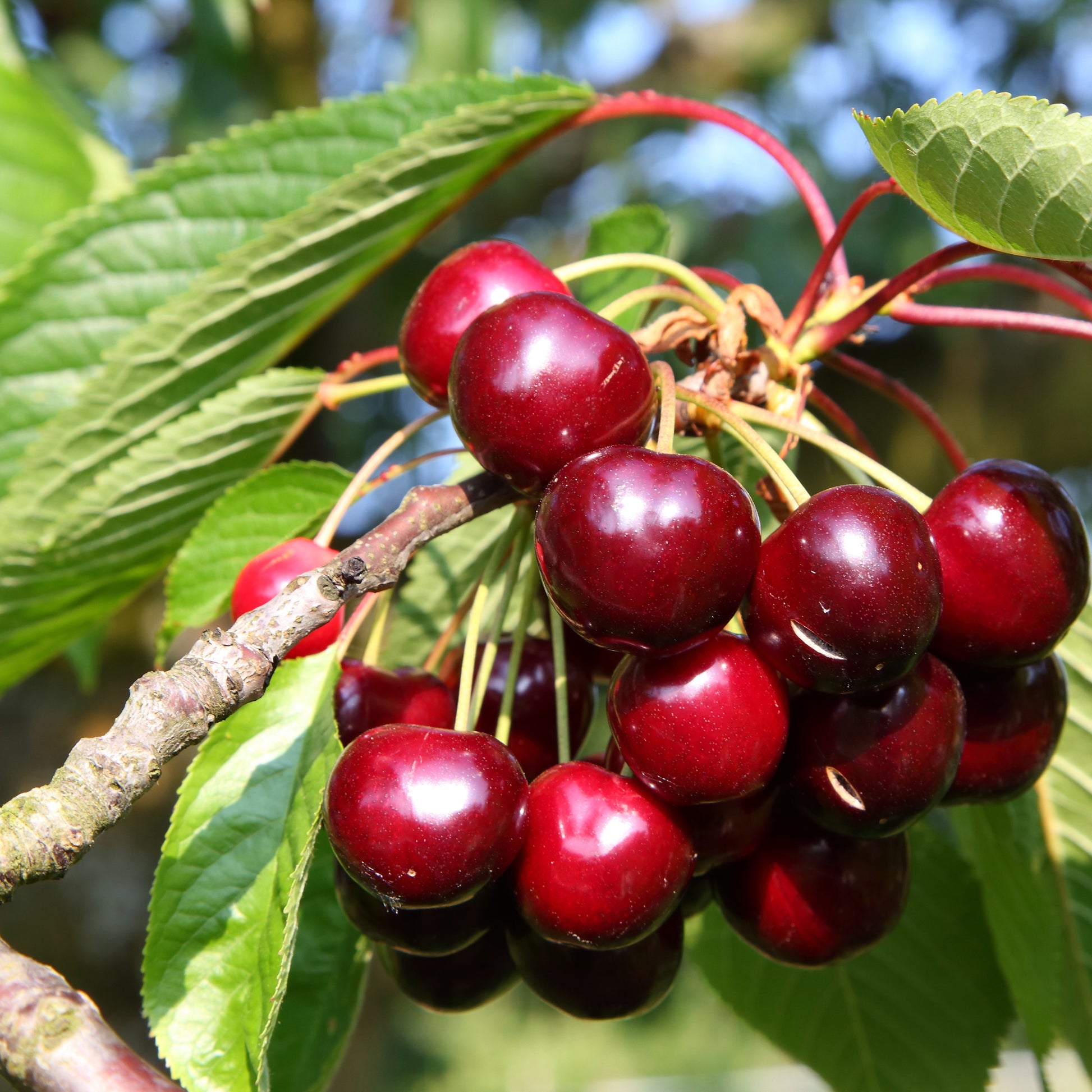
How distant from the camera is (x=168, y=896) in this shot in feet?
2.63

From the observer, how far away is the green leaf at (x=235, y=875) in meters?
0.76

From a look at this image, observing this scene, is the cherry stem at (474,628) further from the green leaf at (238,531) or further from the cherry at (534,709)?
the green leaf at (238,531)

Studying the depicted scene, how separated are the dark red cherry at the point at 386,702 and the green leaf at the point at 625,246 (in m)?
0.44

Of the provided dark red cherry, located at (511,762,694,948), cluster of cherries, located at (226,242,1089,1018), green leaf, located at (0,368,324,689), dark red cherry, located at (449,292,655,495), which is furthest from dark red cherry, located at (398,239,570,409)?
dark red cherry, located at (511,762,694,948)

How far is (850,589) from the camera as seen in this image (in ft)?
2.18

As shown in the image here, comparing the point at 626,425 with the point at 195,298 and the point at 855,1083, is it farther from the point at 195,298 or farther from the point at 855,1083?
the point at 855,1083

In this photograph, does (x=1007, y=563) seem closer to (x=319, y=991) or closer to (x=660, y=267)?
(x=660, y=267)

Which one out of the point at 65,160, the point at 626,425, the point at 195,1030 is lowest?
the point at 195,1030

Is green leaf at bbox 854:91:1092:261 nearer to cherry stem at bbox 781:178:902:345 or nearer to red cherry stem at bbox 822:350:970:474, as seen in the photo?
cherry stem at bbox 781:178:902:345

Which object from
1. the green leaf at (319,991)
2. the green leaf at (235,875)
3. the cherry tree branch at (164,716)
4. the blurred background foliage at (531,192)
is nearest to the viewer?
the cherry tree branch at (164,716)

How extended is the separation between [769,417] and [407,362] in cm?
31

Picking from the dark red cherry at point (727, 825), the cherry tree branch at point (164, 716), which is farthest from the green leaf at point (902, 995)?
the cherry tree branch at point (164, 716)

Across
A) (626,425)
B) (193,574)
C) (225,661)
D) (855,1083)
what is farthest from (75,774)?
(855,1083)

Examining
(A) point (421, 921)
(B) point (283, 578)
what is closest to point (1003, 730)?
(A) point (421, 921)
